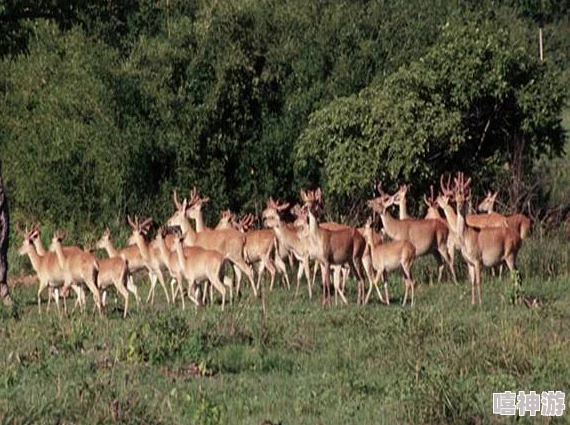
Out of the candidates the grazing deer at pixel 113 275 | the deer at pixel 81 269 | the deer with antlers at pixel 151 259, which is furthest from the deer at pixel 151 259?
the deer at pixel 81 269

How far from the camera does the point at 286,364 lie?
41.5 feet

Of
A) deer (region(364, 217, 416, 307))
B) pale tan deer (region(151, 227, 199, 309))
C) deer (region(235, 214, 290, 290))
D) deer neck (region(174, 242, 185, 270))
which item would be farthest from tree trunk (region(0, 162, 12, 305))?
deer (region(364, 217, 416, 307))

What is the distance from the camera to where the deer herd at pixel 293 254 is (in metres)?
18.2

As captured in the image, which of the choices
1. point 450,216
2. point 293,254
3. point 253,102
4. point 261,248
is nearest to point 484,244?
point 450,216

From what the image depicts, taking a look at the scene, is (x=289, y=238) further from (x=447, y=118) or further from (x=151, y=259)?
(x=447, y=118)

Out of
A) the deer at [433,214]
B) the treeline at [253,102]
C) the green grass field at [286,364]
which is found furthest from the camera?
the treeline at [253,102]

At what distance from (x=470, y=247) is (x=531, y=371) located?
6387mm

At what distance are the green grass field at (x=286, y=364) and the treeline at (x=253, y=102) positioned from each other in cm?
885

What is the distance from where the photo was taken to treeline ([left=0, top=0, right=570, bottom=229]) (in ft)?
83.4

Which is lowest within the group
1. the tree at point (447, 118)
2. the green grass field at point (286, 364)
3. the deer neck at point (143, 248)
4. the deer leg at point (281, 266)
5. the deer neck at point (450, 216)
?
the deer leg at point (281, 266)

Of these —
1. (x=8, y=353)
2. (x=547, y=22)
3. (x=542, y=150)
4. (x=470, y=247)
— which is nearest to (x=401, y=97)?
(x=542, y=150)

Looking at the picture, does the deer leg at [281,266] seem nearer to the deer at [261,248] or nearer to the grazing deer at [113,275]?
the deer at [261,248]

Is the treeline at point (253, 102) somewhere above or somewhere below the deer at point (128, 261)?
above

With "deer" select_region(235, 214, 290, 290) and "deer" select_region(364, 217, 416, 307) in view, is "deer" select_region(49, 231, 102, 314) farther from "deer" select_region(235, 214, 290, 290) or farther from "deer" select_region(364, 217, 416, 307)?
"deer" select_region(364, 217, 416, 307)
